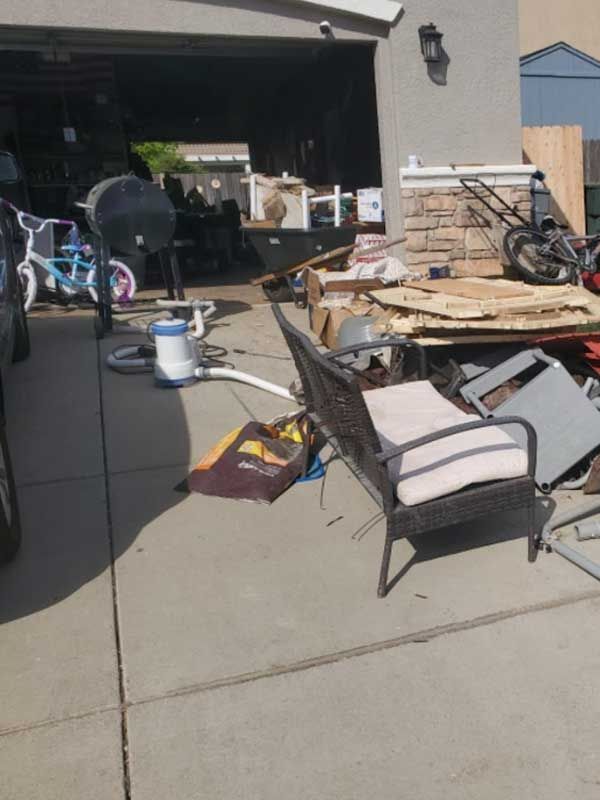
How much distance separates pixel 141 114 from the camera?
687 inches

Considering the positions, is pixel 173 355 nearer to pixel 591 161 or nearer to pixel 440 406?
pixel 440 406

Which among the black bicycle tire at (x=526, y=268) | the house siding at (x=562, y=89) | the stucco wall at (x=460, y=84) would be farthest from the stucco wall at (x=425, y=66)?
the house siding at (x=562, y=89)

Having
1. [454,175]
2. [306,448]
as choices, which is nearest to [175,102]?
[454,175]

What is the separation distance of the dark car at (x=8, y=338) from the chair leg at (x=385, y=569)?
159 centimetres

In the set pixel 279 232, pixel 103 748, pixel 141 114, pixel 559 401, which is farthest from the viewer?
pixel 141 114

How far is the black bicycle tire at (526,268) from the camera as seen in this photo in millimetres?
8461

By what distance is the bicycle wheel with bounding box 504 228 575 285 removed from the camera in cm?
849

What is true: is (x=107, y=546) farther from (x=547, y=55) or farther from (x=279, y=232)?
(x=547, y=55)

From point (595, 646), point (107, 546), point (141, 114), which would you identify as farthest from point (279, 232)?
point (141, 114)

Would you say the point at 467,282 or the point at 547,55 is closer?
the point at 467,282

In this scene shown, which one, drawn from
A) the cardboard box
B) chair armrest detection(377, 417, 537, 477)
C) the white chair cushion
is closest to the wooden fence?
the cardboard box

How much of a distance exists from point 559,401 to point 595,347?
0.73 meters

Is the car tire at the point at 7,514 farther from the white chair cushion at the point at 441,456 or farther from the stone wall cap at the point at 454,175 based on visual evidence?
the stone wall cap at the point at 454,175

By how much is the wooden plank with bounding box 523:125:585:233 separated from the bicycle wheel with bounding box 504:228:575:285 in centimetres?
215
